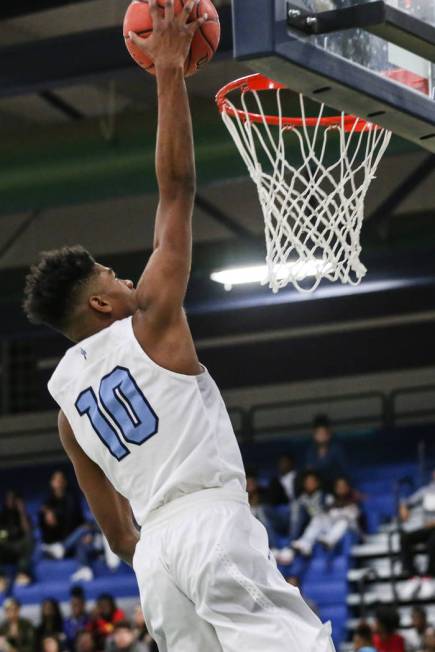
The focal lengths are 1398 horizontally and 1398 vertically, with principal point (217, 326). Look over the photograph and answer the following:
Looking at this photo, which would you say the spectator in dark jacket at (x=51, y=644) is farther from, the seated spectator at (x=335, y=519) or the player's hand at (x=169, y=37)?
the player's hand at (x=169, y=37)

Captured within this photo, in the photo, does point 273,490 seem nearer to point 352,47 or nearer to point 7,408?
point 7,408

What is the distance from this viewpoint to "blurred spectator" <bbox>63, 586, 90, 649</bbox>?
13914 millimetres

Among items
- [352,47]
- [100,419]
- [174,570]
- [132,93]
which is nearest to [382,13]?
[352,47]

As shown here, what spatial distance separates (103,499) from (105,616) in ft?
31.2

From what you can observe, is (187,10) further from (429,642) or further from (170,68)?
(429,642)

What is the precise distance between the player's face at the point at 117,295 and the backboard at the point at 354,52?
30.6 inches

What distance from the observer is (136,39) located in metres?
4.33

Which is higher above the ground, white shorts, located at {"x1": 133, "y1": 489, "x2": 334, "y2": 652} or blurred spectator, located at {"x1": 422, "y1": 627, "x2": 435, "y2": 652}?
white shorts, located at {"x1": 133, "y1": 489, "x2": 334, "y2": 652}

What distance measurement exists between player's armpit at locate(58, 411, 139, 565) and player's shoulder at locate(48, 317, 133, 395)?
21 centimetres

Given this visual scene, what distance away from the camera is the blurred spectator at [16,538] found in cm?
1600

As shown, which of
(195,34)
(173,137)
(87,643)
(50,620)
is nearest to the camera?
(173,137)

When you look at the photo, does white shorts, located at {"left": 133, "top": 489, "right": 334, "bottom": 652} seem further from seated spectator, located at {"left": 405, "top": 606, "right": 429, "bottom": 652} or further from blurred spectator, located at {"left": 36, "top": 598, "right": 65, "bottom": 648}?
blurred spectator, located at {"left": 36, "top": 598, "right": 65, "bottom": 648}

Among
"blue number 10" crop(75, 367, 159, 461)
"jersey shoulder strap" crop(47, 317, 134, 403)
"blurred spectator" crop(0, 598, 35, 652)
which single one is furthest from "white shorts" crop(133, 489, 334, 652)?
"blurred spectator" crop(0, 598, 35, 652)

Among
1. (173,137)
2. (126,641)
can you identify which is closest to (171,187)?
(173,137)
